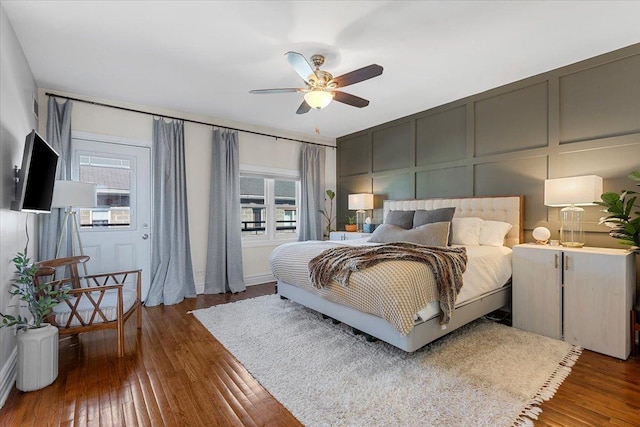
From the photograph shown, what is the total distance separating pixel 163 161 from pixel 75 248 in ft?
4.92

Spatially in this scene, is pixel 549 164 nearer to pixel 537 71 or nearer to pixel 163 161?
pixel 537 71

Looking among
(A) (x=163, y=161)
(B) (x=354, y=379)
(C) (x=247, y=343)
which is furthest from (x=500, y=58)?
(A) (x=163, y=161)

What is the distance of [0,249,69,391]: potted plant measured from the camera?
6.77 feet

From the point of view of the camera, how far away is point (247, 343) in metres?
2.78

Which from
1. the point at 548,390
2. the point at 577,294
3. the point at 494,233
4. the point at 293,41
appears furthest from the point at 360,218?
the point at 548,390

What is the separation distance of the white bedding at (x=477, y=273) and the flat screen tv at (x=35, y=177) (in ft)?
7.45

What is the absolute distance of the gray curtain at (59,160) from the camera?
3381 mm

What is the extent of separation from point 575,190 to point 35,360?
185 inches

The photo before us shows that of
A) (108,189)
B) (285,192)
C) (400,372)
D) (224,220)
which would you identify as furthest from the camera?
(285,192)

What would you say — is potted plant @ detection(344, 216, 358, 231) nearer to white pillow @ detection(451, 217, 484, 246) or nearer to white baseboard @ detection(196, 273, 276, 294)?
white baseboard @ detection(196, 273, 276, 294)

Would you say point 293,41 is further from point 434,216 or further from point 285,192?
point 285,192

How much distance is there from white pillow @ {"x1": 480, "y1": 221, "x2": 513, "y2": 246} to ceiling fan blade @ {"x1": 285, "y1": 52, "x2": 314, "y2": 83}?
269 centimetres

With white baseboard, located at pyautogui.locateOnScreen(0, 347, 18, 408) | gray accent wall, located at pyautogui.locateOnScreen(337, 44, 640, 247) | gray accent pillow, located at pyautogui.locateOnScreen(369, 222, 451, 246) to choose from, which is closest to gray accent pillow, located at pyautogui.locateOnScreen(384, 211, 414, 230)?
gray accent pillow, located at pyautogui.locateOnScreen(369, 222, 451, 246)

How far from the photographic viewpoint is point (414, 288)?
226 cm
